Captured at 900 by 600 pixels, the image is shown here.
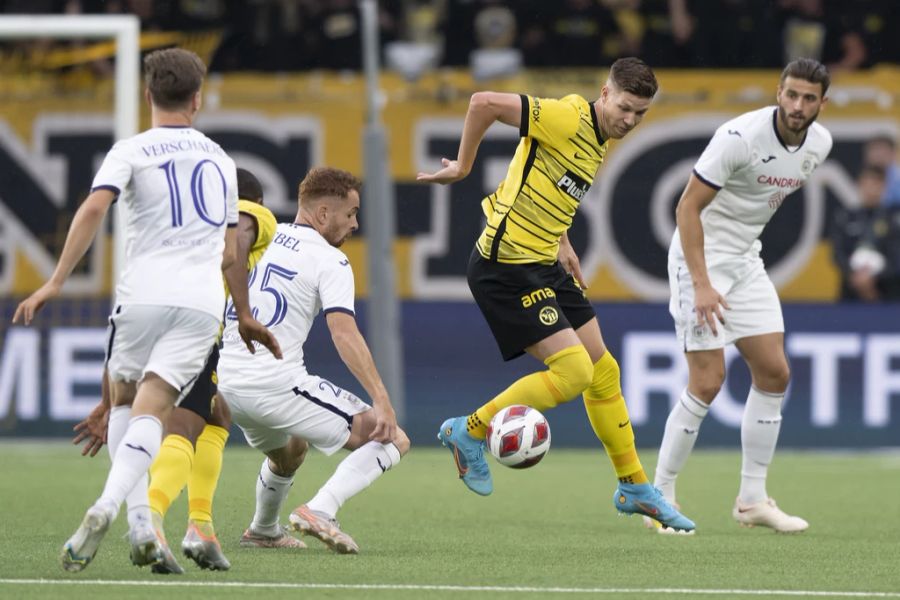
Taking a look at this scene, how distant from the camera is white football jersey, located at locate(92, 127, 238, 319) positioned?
5609 millimetres

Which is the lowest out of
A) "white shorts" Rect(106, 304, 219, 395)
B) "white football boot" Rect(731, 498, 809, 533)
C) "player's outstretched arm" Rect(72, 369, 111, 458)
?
"white football boot" Rect(731, 498, 809, 533)

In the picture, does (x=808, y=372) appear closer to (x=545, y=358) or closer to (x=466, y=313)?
(x=466, y=313)

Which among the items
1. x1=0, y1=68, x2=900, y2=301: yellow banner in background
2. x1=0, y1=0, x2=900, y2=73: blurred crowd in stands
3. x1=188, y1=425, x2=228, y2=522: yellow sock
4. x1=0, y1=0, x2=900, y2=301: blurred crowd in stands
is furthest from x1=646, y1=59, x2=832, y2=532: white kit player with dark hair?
x1=0, y1=0, x2=900, y2=73: blurred crowd in stands

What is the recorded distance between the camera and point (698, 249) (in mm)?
7684

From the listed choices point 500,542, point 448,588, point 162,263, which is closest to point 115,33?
point 500,542

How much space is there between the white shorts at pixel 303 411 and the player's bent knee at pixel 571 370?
0.92m

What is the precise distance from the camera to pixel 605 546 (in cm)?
720

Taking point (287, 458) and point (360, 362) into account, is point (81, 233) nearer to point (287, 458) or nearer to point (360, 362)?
point (360, 362)

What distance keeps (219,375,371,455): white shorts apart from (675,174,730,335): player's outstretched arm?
1725 millimetres

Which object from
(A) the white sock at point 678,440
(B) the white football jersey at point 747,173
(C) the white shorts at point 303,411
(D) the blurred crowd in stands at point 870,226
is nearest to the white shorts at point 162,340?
(C) the white shorts at point 303,411

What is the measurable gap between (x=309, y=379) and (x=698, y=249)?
2.00 meters

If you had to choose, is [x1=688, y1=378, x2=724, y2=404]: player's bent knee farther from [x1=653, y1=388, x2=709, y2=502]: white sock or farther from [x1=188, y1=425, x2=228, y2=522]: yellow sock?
[x1=188, y1=425, x2=228, y2=522]: yellow sock

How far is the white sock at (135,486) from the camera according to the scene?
558 cm

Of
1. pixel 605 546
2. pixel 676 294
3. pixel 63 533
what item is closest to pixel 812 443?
pixel 676 294
